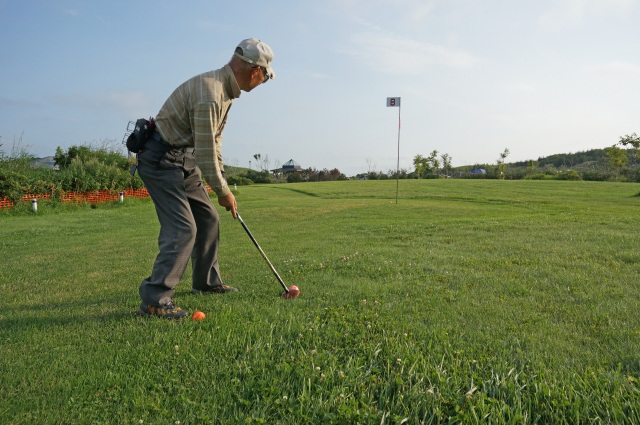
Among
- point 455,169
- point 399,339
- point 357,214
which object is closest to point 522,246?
point 399,339

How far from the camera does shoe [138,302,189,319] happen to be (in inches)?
159

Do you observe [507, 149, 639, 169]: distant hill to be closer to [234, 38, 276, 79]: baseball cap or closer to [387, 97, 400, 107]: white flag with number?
[387, 97, 400, 107]: white flag with number

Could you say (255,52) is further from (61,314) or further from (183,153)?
(61,314)

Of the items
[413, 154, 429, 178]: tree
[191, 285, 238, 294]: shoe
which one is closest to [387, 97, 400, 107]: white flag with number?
[191, 285, 238, 294]: shoe

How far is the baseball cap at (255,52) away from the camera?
4082 millimetres

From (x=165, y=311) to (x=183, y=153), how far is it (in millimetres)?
1474

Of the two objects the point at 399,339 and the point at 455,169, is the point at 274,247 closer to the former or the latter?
the point at 399,339

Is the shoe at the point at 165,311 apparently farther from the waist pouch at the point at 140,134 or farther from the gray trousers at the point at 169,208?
the waist pouch at the point at 140,134

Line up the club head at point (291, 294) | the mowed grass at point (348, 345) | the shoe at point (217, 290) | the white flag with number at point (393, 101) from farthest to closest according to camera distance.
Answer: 1. the white flag with number at point (393, 101)
2. the shoe at point (217, 290)
3. the club head at point (291, 294)
4. the mowed grass at point (348, 345)

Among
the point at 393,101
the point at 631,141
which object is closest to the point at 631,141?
the point at 631,141

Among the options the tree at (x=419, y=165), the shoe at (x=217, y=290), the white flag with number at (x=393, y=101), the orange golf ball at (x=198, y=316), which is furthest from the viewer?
the tree at (x=419, y=165)

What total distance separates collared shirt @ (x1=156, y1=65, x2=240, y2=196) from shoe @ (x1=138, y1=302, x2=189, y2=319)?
112 cm

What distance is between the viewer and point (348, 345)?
10.6 ft

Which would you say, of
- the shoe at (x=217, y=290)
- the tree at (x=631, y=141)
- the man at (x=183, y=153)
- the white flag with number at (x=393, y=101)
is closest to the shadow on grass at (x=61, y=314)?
the man at (x=183, y=153)
